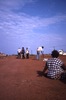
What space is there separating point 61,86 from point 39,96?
1537 mm

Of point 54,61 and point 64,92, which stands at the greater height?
point 54,61

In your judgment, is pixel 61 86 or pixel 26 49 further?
pixel 26 49

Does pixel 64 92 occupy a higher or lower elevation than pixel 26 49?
lower

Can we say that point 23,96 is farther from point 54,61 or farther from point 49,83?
point 54,61

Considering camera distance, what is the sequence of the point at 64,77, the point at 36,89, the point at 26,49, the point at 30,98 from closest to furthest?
the point at 30,98 → the point at 36,89 → the point at 64,77 → the point at 26,49

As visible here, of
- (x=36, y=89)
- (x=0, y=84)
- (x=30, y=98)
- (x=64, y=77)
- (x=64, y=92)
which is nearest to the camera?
(x=30, y=98)

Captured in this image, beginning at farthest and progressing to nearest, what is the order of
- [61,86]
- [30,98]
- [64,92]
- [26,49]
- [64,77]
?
[26,49], [64,77], [61,86], [64,92], [30,98]

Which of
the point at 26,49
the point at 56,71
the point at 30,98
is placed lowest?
the point at 30,98

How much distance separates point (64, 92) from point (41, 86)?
1168 mm

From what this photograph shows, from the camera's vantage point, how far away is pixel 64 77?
861cm

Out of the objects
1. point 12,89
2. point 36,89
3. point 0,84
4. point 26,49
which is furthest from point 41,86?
point 26,49

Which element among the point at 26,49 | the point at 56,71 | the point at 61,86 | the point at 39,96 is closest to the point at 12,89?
the point at 39,96

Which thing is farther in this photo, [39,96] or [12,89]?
[12,89]

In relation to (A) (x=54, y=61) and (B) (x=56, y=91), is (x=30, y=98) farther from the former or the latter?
(A) (x=54, y=61)
